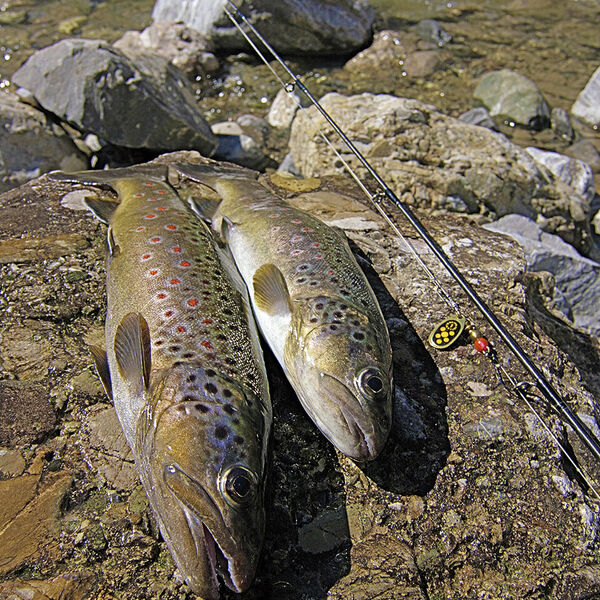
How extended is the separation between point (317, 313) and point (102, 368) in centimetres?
131

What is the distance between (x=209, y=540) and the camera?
256 cm

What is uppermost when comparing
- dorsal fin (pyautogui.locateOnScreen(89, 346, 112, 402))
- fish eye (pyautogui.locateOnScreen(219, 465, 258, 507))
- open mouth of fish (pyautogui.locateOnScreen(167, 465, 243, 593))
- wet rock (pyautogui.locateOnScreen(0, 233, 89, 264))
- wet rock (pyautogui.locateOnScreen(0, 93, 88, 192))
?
fish eye (pyautogui.locateOnScreen(219, 465, 258, 507))

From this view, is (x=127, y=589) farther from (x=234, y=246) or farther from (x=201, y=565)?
(x=234, y=246)

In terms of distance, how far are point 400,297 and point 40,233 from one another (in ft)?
9.24

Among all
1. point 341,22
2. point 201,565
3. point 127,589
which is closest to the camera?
point 201,565

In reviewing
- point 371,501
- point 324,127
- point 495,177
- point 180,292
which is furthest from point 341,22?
point 371,501

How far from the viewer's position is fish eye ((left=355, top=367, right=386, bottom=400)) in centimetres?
317

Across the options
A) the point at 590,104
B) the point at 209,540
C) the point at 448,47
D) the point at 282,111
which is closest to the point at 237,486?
the point at 209,540

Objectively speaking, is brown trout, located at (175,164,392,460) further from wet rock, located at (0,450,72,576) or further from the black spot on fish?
wet rock, located at (0,450,72,576)

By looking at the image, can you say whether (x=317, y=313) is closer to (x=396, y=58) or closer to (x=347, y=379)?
(x=347, y=379)

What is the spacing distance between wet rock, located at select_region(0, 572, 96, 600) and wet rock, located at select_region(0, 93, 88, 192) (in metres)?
5.64

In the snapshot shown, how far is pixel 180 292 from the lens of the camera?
3482 mm

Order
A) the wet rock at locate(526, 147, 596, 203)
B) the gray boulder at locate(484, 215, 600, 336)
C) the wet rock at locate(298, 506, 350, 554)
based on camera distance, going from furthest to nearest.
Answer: the wet rock at locate(526, 147, 596, 203)
the gray boulder at locate(484, 215, 600, 336)
the wet rock at locate(298, 506, 350, 554)

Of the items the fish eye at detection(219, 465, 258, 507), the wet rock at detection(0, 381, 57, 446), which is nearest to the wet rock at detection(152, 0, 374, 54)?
the wet rock at detection(0, 381, 57, 446)
